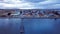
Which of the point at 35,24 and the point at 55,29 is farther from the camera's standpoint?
the point at 35,24

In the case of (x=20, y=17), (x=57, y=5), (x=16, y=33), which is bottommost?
(x=16, y=33)

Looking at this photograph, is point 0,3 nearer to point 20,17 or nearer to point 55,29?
point 20,17

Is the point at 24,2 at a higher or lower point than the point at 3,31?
higher

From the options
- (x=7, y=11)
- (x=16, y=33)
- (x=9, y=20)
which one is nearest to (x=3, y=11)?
(x=7, y=11)

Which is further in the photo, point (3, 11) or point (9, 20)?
point (9, 20)

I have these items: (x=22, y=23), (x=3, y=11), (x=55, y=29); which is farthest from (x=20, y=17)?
(x=55, y=29)

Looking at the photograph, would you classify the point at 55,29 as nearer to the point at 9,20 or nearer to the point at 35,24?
the point at 35,24
